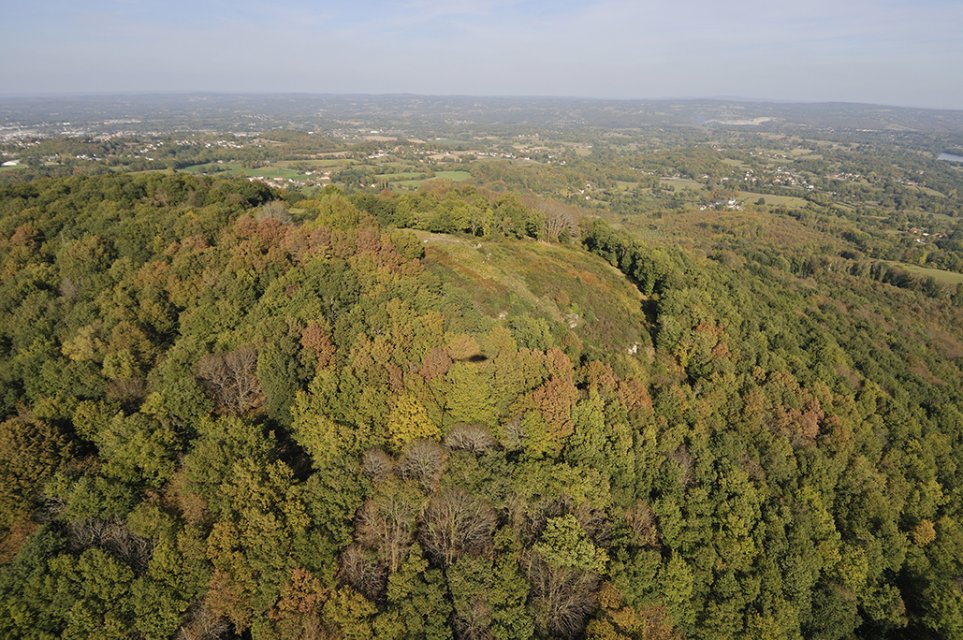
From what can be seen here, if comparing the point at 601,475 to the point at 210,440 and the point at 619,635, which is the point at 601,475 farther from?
the point at 210,440

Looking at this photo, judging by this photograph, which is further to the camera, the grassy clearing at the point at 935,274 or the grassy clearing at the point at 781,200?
the grassy clearing at the point at 781,200

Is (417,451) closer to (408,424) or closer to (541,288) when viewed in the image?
(408,424)

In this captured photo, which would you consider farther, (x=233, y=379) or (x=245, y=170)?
(x=245, y=170)

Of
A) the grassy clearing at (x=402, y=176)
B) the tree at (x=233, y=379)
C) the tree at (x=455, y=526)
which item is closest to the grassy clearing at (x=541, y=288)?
the tree at (x=233, y=379)

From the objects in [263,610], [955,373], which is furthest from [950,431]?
[263,610]

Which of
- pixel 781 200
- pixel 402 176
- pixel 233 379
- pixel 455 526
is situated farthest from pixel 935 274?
pixel 402 176

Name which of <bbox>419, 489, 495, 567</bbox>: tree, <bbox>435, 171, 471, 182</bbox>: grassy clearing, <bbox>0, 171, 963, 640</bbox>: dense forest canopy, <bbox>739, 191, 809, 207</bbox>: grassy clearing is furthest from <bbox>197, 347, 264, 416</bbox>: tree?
<bbox>739, 191, 809, 207</bbox>: grassy clearing

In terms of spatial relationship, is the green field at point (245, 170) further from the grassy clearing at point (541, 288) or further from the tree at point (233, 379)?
the tree at point (233, 379)

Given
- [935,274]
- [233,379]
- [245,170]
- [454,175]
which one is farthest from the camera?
[454,175]
